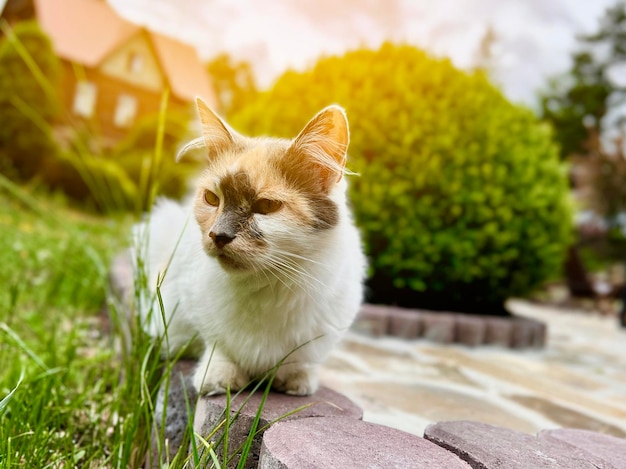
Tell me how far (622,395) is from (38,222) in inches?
208

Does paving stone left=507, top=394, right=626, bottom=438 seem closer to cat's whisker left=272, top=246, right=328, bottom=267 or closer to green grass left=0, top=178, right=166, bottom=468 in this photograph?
cat's whisker left=272, top=246, right=328, bottom=267

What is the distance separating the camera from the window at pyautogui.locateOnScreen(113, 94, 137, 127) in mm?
11742

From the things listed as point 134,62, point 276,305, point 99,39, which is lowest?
point 276,305

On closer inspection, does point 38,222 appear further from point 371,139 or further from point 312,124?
point 312,124

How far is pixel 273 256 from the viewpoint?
1.17 m

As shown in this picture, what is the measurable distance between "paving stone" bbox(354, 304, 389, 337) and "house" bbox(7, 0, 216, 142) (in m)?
8.16

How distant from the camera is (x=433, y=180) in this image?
367 centimetres

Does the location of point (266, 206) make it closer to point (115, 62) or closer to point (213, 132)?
point (213, 132)

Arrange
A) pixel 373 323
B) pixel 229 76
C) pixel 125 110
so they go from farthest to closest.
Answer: pixel 229 76
pixel 125 110
pixel 373 323

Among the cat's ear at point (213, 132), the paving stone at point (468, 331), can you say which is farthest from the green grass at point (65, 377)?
the paving stone at point (468, 331)

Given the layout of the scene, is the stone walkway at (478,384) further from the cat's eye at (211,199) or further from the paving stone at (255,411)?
the cat's eye at (211,199)

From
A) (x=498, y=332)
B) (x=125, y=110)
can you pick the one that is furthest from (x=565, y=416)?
(x=125, y=110)

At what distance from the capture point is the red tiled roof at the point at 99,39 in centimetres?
1059

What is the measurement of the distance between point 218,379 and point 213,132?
2.09 feet
